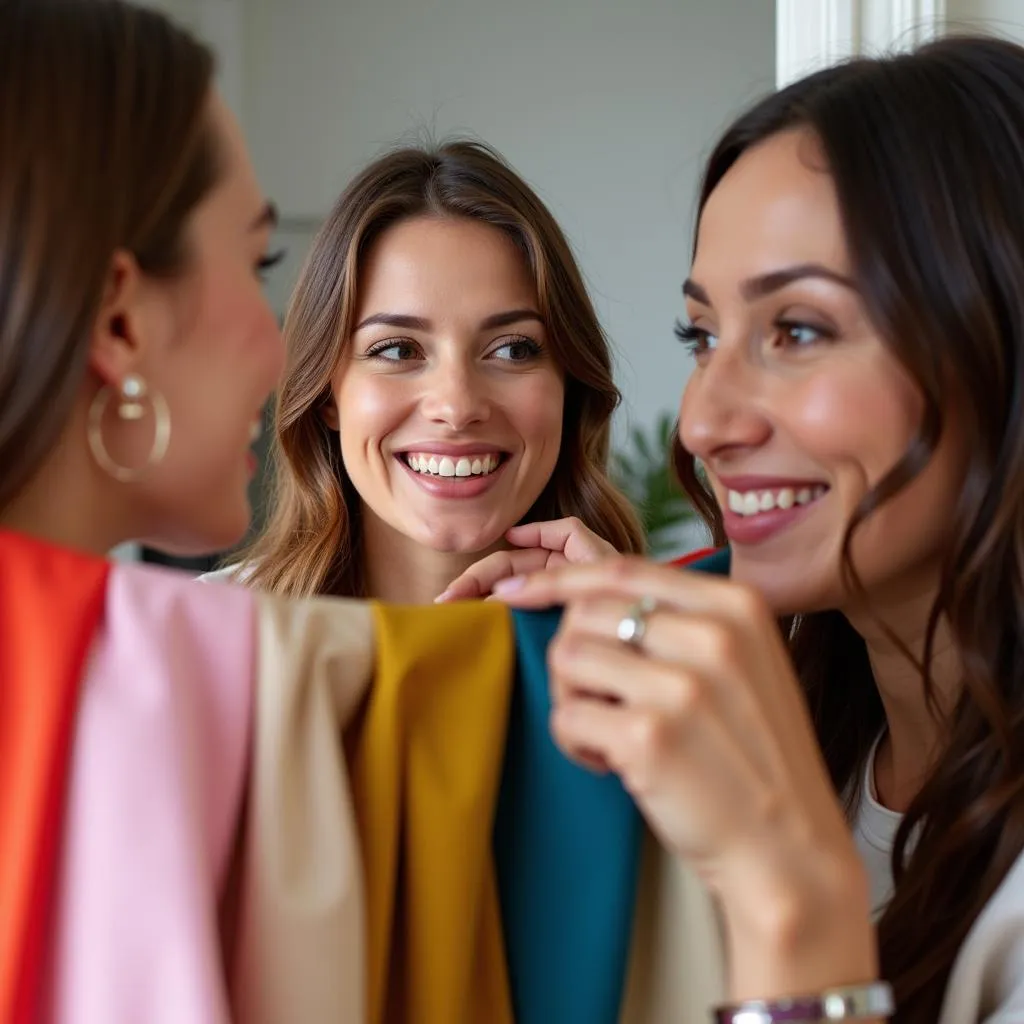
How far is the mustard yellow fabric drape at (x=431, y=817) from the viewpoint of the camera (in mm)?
672

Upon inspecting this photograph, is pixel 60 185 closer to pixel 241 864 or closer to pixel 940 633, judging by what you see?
pixel 241 864

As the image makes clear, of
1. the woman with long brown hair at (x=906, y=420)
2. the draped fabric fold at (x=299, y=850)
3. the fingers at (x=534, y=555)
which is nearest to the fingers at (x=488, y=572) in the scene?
the fingers at (x=534, y=555)

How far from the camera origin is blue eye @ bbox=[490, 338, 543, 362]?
1795 mm

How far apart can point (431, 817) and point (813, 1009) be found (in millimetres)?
222

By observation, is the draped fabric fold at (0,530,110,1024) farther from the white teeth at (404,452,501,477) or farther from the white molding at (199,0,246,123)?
the white molding at (199,0,246,123)

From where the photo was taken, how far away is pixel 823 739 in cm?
121

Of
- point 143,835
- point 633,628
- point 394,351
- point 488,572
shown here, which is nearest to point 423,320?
point 394,351

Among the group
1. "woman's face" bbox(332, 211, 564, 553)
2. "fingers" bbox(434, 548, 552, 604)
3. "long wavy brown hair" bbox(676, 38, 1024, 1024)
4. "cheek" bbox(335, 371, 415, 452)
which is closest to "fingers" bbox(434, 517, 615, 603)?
"fingers" bbox(434, 548, 552, 604)

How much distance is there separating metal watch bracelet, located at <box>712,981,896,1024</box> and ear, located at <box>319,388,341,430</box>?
1.33 m

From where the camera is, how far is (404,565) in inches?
74.9

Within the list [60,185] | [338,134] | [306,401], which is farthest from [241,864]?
[338,134]

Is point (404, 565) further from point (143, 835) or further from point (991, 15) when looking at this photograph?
point (143, 835)

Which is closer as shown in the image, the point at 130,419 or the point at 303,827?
the point at 303,827

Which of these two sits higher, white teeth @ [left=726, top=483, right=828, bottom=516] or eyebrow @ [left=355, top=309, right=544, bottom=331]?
eyebrow @ [left=355, top=309, right=544, bottom=331]
